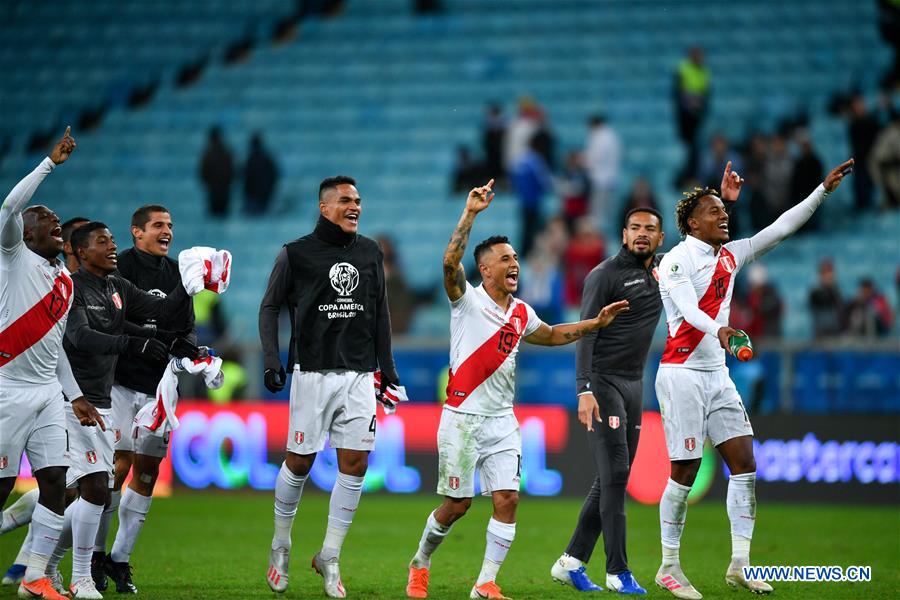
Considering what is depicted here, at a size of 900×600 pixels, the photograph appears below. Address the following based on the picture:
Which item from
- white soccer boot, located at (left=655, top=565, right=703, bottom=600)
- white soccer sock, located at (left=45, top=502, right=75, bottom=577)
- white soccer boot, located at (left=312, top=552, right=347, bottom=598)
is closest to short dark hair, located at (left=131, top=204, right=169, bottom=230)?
white soccer sock, located at (left=45, top=502, right=75, bottom=577)

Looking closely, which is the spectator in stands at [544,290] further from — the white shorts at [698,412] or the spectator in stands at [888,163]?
the white shorts at [698,412]

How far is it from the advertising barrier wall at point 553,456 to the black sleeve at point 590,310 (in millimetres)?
5986

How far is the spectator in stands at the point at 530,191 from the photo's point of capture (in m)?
21.0

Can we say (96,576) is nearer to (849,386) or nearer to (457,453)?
(457,453)

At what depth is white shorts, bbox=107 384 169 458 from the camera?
9.07m

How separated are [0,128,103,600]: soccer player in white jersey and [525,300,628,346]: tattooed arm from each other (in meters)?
2.93

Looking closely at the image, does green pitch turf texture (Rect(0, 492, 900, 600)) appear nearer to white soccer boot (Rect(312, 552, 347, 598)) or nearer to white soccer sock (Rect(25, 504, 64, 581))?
white soccer boot (Rect(312, 552, 347, 598))

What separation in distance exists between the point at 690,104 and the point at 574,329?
1414 cm

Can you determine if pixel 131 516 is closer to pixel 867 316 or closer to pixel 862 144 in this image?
pixel 867 316

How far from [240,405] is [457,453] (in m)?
8.01

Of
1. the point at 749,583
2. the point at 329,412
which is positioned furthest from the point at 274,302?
the point at 749,583

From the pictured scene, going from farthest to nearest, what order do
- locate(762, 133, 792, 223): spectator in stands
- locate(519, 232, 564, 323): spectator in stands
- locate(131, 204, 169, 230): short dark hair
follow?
locate(762, 133, 792, 223): spectator in stands < locate(519, 232, 564, 323): spectator in stands < locate(131, 204, 169, 230): short dark hair

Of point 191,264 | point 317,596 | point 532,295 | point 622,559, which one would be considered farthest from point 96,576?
point 532,295

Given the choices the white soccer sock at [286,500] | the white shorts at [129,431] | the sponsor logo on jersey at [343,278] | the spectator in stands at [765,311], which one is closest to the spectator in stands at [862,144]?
the spectator in stands at [765,311]
